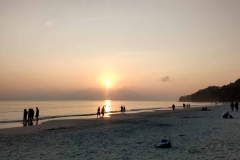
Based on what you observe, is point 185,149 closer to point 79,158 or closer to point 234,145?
point 234,145

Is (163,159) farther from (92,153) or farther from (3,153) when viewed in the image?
(3,153)

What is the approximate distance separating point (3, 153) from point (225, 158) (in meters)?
10.8

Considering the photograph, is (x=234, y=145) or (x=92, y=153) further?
(x=234, y=145)

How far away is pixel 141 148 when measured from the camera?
521 inches

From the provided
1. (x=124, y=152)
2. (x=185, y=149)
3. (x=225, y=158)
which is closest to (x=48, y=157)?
(x=124, y=152)

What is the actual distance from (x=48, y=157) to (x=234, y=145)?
387 inches

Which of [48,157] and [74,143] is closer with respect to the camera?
[48,157]

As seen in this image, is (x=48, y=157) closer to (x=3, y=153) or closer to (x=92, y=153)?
(x=92, y=153)

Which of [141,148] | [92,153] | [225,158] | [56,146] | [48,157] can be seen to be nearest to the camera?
[225,158]

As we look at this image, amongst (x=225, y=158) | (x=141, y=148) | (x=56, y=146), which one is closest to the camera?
(x=225, y=158)

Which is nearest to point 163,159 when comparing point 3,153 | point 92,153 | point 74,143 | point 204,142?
point 92,153

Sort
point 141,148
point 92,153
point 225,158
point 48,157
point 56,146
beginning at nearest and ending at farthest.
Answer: point 225,158 < point 48,157 < point 92,153 < point 141,148 < point 56,146

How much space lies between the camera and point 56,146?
14180mm

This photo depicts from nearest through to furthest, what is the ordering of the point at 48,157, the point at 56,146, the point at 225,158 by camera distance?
the point at 225,158
the point at 48,157
the point at 56,146
